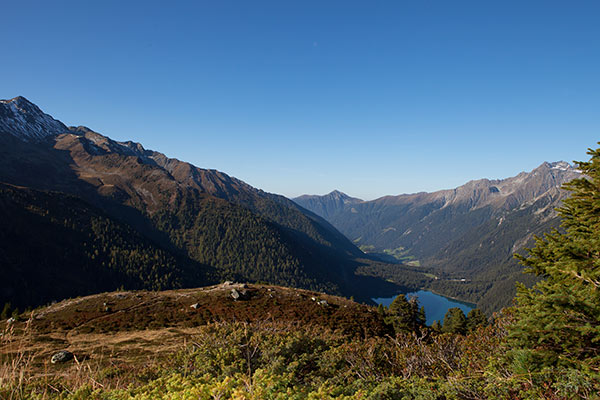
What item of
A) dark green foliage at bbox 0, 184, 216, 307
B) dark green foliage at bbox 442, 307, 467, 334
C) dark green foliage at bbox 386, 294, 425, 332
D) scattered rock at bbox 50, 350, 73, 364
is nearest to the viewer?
scattered rock at bbox 50, 350, 73, 364

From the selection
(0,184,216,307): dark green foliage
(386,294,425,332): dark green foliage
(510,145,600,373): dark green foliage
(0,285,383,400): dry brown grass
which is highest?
(510,145,600,373): dark green foliage

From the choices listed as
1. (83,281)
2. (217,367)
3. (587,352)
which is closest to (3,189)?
(83,281)

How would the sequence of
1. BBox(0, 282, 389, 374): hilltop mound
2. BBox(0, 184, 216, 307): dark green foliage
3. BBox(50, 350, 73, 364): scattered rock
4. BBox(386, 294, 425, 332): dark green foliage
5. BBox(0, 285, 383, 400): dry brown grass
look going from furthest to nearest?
1. BBox(0, 184, 216, 307): dark green foliage
2. BBox(386, 294, 425, 332): dark green foliage
3. BBox(0, 282, 389, 374): hilltop mound
4. BBox(0, 285, 383, 400): dry brown grass
5. BBox(50, 350, 73, 364): scattered rock

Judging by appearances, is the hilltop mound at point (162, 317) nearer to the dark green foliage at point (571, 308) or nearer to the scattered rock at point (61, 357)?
the scattered rock at point (61, 357)

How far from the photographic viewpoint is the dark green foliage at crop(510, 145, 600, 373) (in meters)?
11.6

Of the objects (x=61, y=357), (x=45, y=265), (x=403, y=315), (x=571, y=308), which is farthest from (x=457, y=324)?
(x=45, y=265)

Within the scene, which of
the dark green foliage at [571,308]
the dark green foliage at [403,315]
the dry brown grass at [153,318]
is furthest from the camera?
the dark green foliage at [403,315]

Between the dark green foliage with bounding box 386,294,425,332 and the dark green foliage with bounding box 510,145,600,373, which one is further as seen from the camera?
the dark green foliage with bounding box 386,294,425,332

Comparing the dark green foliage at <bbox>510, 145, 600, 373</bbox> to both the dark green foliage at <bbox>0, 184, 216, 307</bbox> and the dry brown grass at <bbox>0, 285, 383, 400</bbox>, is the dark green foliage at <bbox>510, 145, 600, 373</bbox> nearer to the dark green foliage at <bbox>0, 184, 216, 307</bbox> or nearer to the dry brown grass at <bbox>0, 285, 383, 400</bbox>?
the dry brown grass at <bbox>0, 285, 383, 400</bbox>

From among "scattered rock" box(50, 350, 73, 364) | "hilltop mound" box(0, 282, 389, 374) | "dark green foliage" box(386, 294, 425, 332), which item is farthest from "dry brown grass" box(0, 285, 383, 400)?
"dark green foliage" box(386, 294, 425, 332)

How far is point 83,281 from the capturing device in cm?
17738

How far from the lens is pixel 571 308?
1209 centimetres

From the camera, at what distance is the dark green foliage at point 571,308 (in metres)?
11.6

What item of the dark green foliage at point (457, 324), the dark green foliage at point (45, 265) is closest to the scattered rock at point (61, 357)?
the dark green foliage at point (457, 324)
